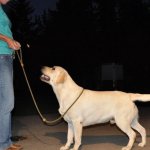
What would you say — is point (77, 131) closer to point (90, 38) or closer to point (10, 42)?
point (10, 42)

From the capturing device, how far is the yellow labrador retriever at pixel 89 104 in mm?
7910

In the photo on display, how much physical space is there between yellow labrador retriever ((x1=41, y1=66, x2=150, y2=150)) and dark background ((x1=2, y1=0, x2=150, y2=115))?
34.8m

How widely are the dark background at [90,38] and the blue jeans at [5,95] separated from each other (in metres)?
35.4

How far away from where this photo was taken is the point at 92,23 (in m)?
59.1

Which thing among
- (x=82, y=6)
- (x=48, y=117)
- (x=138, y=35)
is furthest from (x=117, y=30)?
(x=48, y=117)

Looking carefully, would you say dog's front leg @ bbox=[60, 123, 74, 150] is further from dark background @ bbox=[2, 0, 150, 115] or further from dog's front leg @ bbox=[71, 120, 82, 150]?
dark background @ bbox=[2, 0, 150, 115]

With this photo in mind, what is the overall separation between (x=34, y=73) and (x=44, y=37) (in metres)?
17.2

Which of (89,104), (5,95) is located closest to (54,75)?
(89,104)

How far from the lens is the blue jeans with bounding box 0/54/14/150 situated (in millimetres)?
7324

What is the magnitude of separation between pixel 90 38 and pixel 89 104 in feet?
157

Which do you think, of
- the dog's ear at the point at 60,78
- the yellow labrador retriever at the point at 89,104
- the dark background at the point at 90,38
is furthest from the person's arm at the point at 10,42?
the dark background at the point at 90,38

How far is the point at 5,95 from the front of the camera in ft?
24.3

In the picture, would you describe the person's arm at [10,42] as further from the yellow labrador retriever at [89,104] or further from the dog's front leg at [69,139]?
the dog's front leg at [69,139]

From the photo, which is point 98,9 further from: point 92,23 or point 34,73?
point 34,73
